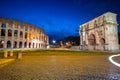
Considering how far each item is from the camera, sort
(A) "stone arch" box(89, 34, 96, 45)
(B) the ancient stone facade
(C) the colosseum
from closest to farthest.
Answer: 1. (B) the ancient stone facade
2. (C) the colosseum
3. (A) "stone arch" box(89, 34, 96, 45)

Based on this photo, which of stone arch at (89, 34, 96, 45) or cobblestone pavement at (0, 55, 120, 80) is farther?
stone arch at (89, 34, 96, 45)

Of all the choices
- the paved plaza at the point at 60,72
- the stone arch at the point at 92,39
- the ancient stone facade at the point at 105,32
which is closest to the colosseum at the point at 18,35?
the stone arch at the point at 92,39

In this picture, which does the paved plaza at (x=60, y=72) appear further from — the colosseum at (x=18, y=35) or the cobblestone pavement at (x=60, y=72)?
the colosseum at (x=18, y=35)

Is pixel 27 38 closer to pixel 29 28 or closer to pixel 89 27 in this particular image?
pixel 29 28

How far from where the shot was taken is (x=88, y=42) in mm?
41312

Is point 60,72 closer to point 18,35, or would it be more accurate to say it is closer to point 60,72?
point 60,72

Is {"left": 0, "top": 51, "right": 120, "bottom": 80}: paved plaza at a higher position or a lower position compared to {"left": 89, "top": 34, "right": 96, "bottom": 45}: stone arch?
lower

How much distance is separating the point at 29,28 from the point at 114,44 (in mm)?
33746

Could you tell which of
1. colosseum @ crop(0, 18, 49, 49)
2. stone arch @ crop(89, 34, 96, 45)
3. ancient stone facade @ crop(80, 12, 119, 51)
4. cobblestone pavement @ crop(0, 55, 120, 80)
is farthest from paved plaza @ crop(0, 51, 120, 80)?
colosseum @ crop(0, 18, 49, 49)

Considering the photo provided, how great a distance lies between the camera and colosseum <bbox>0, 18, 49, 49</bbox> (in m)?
39.9

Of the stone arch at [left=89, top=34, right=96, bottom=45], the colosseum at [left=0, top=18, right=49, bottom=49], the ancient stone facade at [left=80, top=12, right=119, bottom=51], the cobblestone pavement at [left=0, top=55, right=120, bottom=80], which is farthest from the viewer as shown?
the stone arch at [left=89, top=34, right=96, bottom=45]

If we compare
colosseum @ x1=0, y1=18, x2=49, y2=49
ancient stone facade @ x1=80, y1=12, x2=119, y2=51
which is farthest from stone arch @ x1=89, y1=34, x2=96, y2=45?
colosseum @ x1=0, y1=18, x2=49, y2=49

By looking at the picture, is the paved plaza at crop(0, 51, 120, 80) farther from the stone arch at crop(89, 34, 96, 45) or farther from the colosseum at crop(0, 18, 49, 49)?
the colosseum at crop(0, 18, 49, 49)

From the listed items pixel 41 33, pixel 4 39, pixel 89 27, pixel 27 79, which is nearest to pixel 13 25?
pixel 4 39
